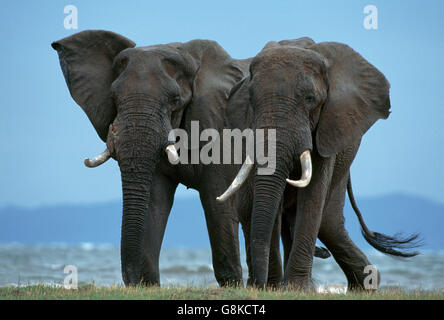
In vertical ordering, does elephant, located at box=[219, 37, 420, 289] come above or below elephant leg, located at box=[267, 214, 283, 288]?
Result: above

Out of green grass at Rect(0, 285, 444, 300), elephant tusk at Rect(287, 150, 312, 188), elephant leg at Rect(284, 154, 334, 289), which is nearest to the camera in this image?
green grass at Rect(0, 285, 444, 300)

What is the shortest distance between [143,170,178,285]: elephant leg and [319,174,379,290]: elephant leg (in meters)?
2.26

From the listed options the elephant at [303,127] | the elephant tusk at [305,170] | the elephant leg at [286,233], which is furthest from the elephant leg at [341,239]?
the elephant tusk at [305,170]

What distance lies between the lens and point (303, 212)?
11.7 metres

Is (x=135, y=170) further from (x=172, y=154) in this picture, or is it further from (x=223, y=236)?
(x=223, y=236)

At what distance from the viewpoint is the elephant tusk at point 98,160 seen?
41.6 ft

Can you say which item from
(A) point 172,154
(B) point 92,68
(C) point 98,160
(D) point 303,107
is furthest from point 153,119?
(D) point 303,107

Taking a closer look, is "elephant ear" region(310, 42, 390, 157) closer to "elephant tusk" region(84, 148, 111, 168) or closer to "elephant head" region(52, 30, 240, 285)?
"elephant head" region(52, 30, 240, 285)

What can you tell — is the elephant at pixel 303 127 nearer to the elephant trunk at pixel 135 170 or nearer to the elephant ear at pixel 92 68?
the elephant trunk at pixel 135 170

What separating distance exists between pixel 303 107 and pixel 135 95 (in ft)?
7.79

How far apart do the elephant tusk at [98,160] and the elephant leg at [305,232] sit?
2781 millimetres

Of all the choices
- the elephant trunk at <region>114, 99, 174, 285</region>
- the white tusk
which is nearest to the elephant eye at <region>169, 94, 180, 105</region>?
the elephant trunk at <region>114, 99, 174, 285</region>

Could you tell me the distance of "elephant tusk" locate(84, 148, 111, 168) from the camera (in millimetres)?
12688
